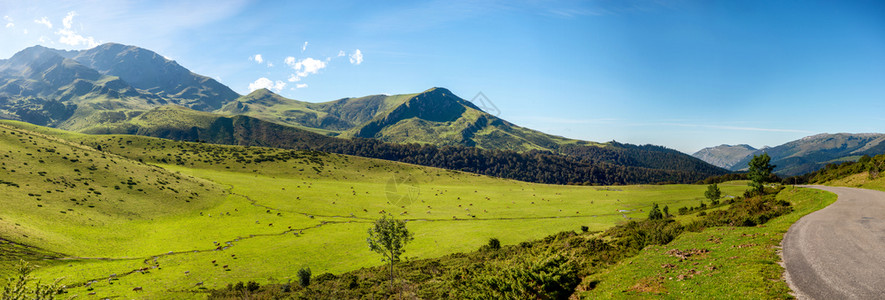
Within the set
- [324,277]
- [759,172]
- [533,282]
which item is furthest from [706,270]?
[759,172]

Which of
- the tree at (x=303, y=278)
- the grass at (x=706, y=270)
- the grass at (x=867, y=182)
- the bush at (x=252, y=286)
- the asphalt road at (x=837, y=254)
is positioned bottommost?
the bush at (x=252, y=286)

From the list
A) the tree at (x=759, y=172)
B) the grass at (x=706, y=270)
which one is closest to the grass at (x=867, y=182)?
the tree at (x=759, y=172)

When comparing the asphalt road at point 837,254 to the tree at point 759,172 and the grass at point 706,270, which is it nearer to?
the grass at point 706,270

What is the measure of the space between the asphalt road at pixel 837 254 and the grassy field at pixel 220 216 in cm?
3846

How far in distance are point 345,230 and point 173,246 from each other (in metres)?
28.2

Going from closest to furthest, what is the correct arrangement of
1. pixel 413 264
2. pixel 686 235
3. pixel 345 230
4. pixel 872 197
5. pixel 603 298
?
pixel 603 298, pixel 686 235, pixel 872 197, pixel 413 264, pixel 345 230

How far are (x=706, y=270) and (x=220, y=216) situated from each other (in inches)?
3319

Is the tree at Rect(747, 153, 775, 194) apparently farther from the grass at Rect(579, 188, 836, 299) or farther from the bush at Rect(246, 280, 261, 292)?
the bush at Rect(246, 280, 261, 292)

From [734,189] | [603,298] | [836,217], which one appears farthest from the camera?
[734,189]

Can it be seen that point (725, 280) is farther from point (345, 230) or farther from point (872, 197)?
point (345, 230)

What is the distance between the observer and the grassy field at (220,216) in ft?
141

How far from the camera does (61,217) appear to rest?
5228 centimetres

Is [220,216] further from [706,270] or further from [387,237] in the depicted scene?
[706,270]

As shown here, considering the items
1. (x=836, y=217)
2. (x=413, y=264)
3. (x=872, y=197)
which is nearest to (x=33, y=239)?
(x=413, y=264)
